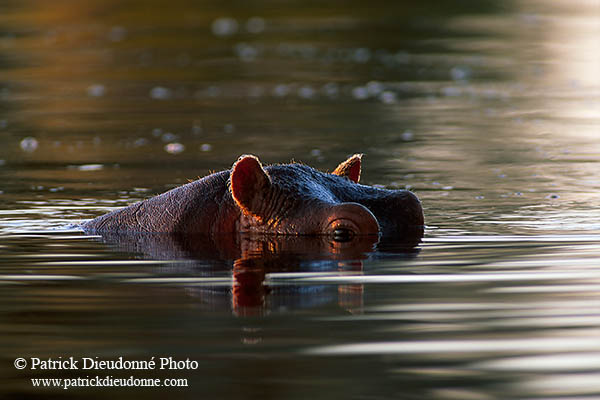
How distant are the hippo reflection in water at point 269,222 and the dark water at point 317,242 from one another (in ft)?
0.24

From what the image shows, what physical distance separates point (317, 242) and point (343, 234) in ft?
0.66

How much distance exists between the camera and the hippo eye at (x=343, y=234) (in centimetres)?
847

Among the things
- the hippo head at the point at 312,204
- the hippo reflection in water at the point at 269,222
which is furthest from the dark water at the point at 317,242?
the hippo head at the point at 312,204

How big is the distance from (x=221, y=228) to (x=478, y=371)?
14.6 feet

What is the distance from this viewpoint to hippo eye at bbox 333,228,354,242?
8469 mm

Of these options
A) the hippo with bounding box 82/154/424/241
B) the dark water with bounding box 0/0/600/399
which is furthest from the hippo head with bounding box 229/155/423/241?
the dark water with bounding box 0/0/600/399

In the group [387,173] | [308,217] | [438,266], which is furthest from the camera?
[387,173]

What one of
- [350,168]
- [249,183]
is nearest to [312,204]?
[249,183]

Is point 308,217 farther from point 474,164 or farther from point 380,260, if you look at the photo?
point 474,164

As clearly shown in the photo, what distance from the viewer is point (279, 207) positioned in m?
8.86

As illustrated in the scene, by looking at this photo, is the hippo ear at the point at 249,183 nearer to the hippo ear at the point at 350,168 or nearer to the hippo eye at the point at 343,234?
the hippo eye at the point at 343,234

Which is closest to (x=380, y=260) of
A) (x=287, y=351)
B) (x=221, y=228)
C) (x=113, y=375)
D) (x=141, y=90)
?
(x=221, y=228)

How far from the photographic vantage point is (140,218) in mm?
9609

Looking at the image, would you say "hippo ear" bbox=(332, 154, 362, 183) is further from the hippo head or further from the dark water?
the dark water
